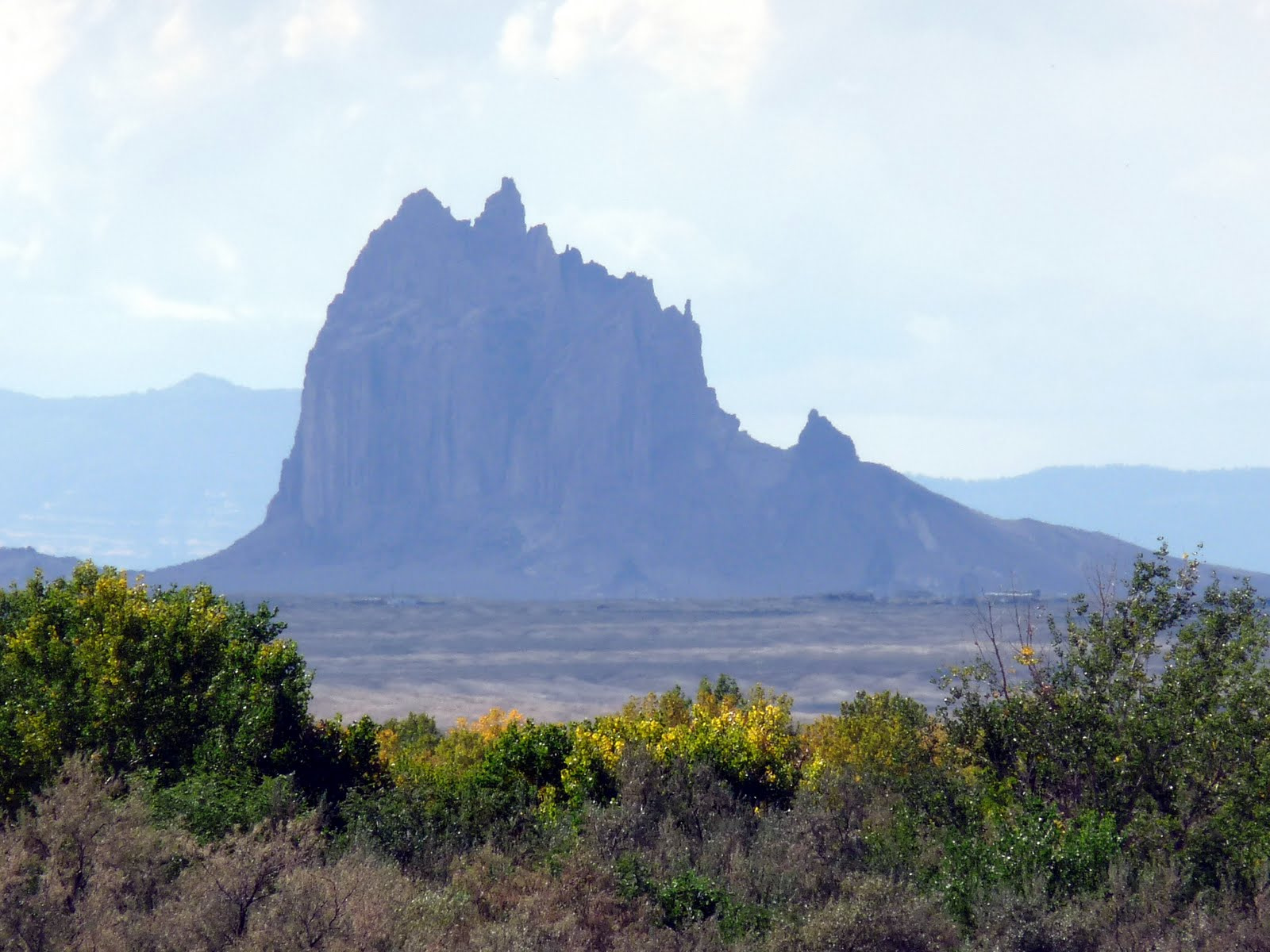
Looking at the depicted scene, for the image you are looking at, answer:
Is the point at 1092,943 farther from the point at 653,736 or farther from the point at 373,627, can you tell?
the point at 373,627

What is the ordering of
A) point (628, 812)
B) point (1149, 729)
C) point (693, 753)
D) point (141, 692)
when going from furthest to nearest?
point (693, 753) < point (141, 692) < point (628, 812) < point (1149, 729)

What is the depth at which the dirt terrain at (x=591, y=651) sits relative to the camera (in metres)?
106

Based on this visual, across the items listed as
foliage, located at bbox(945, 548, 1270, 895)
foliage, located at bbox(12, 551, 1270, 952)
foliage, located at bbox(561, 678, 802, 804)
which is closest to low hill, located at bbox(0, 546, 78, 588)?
foliage, located at bbox(12, 551, 1270, 952)

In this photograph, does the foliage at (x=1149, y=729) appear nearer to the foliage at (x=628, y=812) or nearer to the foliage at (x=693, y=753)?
the foliage at (x=628, y=812)

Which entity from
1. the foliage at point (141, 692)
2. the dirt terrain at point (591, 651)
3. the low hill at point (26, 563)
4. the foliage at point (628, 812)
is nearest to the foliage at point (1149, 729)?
the foliage at point (628, 812)

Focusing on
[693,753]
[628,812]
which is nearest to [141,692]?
[628,812]

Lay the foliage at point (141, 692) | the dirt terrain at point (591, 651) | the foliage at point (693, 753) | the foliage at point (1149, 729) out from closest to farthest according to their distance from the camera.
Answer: the foliage at point (1149, 729)
the foliage at point (141, 692)
the foliage at point (693, 753)
the dirt terrain at point (591, 651)

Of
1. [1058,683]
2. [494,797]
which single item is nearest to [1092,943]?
[1058,683]

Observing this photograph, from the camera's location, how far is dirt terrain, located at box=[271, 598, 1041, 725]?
10600 cm

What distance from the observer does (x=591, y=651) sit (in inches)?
5487

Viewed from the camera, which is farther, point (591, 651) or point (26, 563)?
point (26, 563)

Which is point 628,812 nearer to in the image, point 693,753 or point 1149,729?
point 693,753

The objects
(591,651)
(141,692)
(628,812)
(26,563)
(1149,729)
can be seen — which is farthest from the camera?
(26,563)

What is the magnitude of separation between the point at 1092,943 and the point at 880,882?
101 inches
